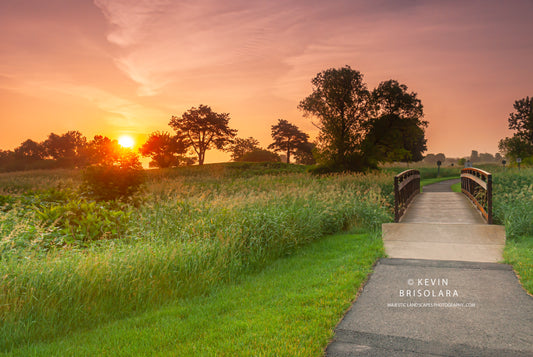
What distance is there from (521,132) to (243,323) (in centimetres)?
5802

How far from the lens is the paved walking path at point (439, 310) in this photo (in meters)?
3.78

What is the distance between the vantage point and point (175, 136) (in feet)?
Answer: 188

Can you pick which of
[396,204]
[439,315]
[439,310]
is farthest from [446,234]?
[439,315]

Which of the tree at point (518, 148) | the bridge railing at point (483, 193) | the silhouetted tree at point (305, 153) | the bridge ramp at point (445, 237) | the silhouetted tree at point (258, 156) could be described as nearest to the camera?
the bridge ramp at point (445, 237)

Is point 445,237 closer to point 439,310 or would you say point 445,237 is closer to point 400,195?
point 400,195

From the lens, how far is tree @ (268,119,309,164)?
230 ft

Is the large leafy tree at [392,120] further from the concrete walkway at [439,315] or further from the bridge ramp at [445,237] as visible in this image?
the concrete walkway at [439,315]

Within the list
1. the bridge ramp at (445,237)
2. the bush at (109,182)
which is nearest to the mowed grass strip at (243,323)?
the bridge ramp at (445,237)

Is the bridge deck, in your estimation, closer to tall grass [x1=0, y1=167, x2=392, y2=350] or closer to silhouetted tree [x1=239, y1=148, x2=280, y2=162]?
tall grass [x1=0, y1=167, x2=392, y2=350]

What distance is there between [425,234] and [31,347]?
27.9ft

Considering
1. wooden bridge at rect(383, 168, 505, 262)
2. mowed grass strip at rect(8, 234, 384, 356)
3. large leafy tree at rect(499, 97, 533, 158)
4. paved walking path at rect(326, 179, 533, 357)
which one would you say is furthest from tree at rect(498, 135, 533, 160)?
mowed grass strip at rect(8, 234, 384, 356)

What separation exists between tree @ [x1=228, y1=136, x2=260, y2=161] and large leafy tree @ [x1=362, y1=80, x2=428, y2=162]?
39723 mm

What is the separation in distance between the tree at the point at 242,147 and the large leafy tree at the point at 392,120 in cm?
3972

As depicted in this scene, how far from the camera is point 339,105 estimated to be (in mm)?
32281
